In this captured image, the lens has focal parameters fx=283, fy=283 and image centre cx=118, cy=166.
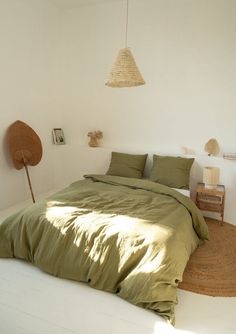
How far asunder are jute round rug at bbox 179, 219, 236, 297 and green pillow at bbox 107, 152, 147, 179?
1.19m

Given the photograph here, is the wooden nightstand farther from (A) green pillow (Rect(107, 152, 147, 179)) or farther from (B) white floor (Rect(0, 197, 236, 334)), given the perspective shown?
(B) white floor (Rect(0, 197, 236, 334))

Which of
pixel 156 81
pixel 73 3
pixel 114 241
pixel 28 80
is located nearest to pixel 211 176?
pixel 156 81

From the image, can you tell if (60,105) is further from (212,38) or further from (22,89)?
(212,38)

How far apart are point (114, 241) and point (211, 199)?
6.18ft

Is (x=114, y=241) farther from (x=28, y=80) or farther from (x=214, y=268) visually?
(x=28, y=80)

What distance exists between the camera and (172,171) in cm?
345

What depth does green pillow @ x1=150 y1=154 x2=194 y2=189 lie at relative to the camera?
11.1ft

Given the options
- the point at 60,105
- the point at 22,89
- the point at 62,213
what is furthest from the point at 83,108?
the point at 62,213

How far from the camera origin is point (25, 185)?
13.0ft

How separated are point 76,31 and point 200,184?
2.85m

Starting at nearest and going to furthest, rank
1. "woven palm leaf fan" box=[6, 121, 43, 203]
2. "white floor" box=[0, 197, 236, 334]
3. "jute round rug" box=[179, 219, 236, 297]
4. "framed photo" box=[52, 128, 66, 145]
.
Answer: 1. "white floor" box=[0, 197, 236, 334]
2. "jute round rug" box=[179, 219, 236, 297]
3. "woven palm leaf fan" box=[6, 121, 43, 203]
4. "framed photo" box=[52, 128, 66, 145]

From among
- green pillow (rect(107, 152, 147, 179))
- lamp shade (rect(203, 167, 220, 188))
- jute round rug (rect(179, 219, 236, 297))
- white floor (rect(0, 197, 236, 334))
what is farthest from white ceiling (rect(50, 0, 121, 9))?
white floor (rect(0, 197, 236, 334))

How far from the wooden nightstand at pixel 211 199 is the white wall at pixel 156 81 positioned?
162mm

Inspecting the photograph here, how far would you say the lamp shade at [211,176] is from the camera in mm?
3273
